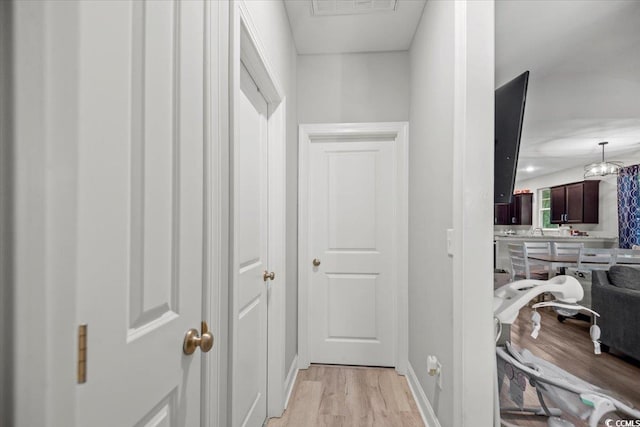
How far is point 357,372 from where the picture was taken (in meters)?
2.59

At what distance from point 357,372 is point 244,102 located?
2.19 m

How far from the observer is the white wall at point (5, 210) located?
1.39ft

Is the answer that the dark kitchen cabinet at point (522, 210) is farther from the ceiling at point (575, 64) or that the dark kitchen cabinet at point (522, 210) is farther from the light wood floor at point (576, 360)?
the light wood floor at point (576, 360)

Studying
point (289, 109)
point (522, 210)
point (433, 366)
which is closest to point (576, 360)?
point (433, 366)

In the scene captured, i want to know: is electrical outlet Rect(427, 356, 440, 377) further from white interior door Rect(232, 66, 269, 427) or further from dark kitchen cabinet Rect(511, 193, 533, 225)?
dark kitchen cabinet Rect(511, 193, 533, 225)

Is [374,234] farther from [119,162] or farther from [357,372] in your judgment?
[119,162]

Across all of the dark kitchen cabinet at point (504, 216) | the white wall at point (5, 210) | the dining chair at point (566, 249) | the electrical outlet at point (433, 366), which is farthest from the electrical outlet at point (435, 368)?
the dark kitchen cabinet at point (504, 216)

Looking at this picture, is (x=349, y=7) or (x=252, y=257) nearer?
(x=252, y=257)

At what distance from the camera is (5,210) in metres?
0.43

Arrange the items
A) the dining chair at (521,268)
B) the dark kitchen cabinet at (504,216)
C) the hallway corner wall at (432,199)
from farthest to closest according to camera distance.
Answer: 1. the dark kitchen cabinet at (504,216)
2. the dining chair at (521,268)
3. the hallway corner wall at (432,199)

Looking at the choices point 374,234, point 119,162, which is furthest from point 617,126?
point 119,162

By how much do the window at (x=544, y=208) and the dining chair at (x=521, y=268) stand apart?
3587mm

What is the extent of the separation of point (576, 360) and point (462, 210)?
2773 mm

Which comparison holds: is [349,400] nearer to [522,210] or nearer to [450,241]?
[450,241]
